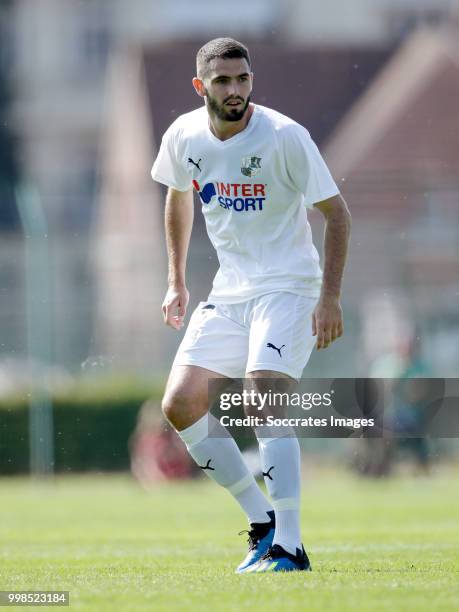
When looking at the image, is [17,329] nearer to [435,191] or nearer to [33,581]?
[435,191]

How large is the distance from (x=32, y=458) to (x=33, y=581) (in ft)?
23.4

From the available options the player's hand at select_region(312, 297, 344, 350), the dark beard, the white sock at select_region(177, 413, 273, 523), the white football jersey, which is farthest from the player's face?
the white sock at select_region(177, 413, 273, 523)

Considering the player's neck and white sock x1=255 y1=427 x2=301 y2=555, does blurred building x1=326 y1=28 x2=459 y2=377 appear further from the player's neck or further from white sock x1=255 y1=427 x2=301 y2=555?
white sock x1=255 y1=427 x2=301 y2=555

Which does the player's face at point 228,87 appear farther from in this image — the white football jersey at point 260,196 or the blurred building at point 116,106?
the blurred building at point 116,106

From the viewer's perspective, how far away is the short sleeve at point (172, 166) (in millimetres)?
6547

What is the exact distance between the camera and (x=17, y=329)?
13.2 meters

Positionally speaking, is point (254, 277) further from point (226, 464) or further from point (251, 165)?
point (226, 464)

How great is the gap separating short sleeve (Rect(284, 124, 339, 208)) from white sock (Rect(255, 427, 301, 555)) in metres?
0.96

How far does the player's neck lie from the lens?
20.5ft

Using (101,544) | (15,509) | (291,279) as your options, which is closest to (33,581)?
(291,279)

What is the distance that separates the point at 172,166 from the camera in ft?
21.7

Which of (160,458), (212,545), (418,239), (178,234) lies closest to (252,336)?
(178,234)

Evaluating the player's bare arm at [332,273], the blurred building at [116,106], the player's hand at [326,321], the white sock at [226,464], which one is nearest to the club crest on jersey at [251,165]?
the player's bare arm at [332,273]

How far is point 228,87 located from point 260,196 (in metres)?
0.46
